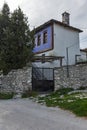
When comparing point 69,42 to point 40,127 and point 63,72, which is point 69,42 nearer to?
point 63,72

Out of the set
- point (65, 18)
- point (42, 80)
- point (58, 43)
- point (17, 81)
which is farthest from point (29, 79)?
point (65, 18)

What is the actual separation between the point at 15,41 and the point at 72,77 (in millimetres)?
6215

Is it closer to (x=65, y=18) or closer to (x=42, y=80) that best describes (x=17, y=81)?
(x=42, y=80)

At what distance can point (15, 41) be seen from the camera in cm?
2331

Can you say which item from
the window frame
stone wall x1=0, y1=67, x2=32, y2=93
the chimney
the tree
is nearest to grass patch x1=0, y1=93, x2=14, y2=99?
stone wall x1=0, y1=67, x2=32, y2=93

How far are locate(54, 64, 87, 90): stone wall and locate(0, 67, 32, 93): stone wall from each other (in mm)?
2441

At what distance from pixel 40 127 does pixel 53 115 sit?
231 cm

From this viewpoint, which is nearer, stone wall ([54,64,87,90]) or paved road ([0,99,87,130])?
paved road ([0,99,87,130])

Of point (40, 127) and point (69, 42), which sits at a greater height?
point (69, 42)

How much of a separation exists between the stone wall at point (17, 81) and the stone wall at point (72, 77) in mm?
2441

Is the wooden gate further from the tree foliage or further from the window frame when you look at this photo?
the window frame

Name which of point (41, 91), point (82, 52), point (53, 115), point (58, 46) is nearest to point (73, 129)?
point (53, 115)

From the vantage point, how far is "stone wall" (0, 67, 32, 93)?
21484mm

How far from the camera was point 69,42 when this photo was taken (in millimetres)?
30625
